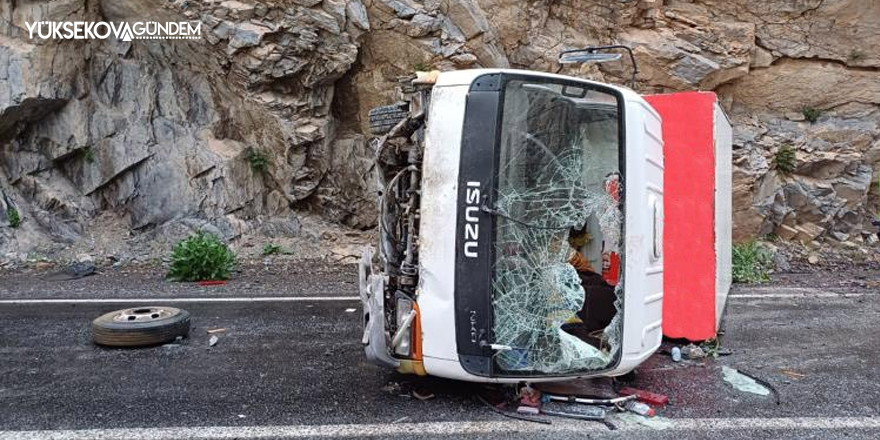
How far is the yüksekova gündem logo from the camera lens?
9.31 m

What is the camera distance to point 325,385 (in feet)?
10.9

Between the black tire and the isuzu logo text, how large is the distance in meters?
0.73

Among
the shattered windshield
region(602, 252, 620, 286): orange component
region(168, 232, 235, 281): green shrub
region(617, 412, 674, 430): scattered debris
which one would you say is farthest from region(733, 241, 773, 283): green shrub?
region(168, 232, 235, 281): green shrub

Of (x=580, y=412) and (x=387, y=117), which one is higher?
(x=387, y=117)

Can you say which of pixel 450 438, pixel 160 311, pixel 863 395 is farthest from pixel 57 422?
pixel 863 395

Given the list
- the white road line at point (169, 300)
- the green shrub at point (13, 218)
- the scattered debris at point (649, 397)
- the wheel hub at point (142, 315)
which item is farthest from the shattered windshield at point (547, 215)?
the green shrub at point (13, 218)

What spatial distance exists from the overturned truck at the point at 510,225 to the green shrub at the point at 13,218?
326 inches

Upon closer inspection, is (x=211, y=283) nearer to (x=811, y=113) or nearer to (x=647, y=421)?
(x=647, y=421)

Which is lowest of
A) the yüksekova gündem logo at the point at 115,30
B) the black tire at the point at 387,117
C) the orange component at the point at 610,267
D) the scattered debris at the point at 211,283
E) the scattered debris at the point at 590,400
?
the scattered debris at the point at 590,400

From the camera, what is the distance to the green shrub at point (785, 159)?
10.3 m

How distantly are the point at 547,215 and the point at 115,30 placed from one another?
400 inches

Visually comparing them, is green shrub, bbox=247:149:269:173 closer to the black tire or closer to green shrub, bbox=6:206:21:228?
green shrub, bbox=6:206:21:228

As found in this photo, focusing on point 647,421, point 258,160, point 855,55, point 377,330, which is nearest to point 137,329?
point 377,330

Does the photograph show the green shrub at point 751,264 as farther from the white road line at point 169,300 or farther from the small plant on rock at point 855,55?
the small plant on rock at point 855,55
